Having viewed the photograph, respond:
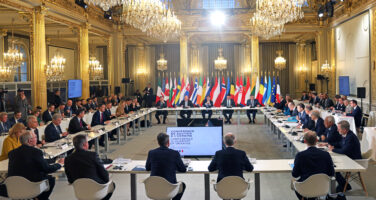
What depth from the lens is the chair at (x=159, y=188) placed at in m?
4.44

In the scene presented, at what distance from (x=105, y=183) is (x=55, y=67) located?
34.0 feet

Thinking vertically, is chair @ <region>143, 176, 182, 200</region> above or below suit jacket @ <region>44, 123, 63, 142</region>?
below

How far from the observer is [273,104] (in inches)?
617

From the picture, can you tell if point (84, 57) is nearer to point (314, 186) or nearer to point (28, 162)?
point (28, 162)

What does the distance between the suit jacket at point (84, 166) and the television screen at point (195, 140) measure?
5.26 ft

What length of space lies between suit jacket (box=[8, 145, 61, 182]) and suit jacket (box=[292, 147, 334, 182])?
10.4 ft

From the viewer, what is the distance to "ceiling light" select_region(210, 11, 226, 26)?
17.3 meters

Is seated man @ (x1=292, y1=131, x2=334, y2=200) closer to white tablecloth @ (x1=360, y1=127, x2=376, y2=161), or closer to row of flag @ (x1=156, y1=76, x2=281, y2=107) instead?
white tablecloth @ (x1=360, y1=127, x2=376, y2=161)

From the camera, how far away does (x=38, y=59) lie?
37.9 feet

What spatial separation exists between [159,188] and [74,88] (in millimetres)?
10764

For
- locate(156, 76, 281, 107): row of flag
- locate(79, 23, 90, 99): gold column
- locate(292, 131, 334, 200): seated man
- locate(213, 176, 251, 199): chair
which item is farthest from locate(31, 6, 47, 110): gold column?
locate(292, 131, 334, 200): seated man

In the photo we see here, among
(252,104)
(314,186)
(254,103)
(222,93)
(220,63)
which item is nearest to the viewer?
(314,186)

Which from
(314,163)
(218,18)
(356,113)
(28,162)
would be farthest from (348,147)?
(218,18)

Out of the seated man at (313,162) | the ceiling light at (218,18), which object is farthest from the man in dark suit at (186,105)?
the seated man at (313,162)
